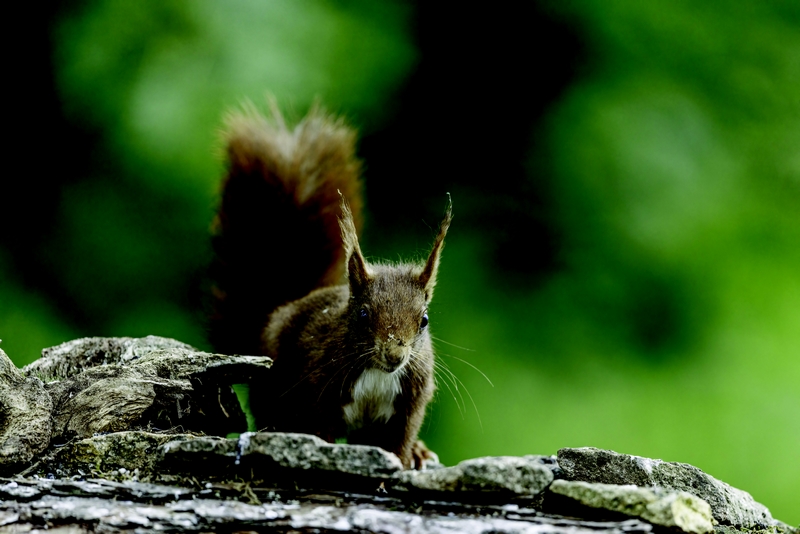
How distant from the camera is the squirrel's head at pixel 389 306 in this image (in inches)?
85.9

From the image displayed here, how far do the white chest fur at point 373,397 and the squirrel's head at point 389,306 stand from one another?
88mm

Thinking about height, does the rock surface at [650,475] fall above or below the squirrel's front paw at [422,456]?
below

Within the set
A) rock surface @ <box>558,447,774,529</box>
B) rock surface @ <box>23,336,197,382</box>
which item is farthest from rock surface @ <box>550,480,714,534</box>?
rock surface @ <box>23,336,197,382</box>

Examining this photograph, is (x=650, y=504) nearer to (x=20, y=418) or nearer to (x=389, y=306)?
(x=389, y=306)

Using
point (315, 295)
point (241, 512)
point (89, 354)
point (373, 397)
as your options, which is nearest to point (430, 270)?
point (373, 397)

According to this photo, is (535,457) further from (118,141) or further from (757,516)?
(118,141)

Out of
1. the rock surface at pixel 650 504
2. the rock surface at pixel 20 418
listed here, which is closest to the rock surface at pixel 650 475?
the rock surface at pixel 650 504

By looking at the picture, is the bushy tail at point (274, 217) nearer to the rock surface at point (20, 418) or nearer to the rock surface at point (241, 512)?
the rock surface at point (20, 418)

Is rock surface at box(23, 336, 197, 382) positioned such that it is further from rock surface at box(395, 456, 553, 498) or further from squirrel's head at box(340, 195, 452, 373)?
rock surface at box(395, 456, 553, 498)

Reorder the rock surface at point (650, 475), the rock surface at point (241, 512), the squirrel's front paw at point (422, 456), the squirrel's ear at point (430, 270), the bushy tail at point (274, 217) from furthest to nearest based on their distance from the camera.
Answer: the bushy tail at point (274, 217), the squirrel's front paw at point (422, 456), the squirrel's ear at point (430, 270), the rock surface at point (650, 475), the rock surface at point (241, 512)

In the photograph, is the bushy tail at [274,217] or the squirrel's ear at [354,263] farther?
the bushy tail at [274,217]

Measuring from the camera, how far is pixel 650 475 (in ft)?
5.67

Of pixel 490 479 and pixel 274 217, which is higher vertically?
pixel 274 217

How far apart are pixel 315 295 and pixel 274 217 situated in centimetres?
39
